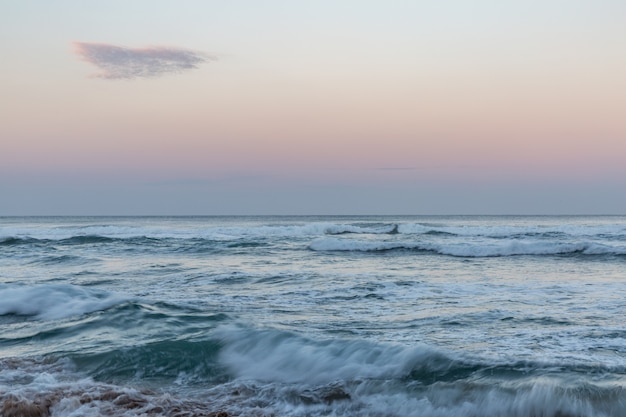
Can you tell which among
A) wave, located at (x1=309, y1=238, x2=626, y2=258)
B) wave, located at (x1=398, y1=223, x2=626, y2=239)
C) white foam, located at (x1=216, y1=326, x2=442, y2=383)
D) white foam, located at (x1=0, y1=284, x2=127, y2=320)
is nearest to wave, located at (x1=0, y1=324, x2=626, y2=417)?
white foam, located at (x1=216, y1=326, x2=442, y2=383)

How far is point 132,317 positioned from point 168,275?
6050 millimetres

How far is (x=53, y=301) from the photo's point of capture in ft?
33.1

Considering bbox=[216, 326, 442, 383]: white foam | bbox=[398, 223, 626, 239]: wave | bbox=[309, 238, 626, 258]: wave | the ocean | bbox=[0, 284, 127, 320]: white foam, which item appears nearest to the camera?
the ocean

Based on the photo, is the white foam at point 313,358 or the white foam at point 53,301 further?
the white foam at point 53,301

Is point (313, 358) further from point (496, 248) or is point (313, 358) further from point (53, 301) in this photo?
point (496, 248)

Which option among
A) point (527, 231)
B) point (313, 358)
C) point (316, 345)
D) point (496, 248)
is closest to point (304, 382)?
point (313, 358)

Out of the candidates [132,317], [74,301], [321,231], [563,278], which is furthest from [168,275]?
[321,231]

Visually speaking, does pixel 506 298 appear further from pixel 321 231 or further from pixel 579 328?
pixel 321 231

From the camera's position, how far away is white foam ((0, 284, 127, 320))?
9.50m

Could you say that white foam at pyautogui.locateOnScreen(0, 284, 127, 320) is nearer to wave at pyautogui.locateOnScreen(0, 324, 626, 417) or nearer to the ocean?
the ocean

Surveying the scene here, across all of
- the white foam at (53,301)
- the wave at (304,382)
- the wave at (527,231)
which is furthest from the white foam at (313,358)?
the wave at (527,231)

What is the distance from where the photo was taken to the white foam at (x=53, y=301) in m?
9.50

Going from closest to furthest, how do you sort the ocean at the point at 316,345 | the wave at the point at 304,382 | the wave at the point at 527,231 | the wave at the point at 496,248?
1. the wave at the point at 304,382
2. the ocean at the point at 316,345
3. the wave at the point at 496,248
4. the wave at the point at 527,231

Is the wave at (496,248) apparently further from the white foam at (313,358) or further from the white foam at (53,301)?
the white foam at (313,358)
